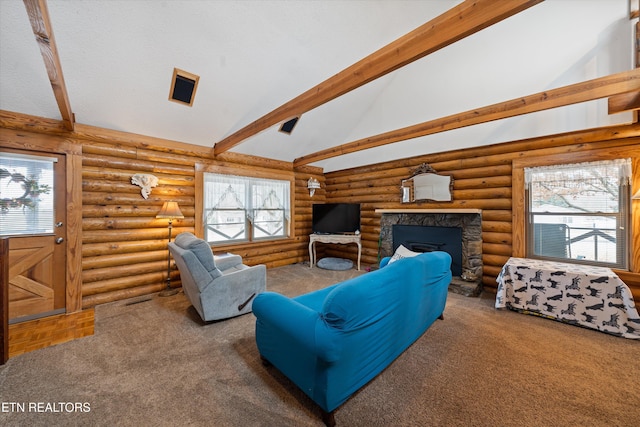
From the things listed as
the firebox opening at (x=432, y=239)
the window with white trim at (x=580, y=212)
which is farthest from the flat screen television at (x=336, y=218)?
the window with white trim at (x=580, y=212)

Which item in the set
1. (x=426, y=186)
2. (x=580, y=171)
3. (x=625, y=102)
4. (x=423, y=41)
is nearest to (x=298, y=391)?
(x=423, y=41)

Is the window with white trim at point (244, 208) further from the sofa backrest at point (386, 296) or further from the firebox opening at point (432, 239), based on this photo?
the sofa backrest at point (386, 296)

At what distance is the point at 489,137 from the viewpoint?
380 cm

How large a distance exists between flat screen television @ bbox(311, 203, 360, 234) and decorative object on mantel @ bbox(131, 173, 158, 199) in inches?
129

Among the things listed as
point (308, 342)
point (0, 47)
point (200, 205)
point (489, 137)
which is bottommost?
point (308, 342)

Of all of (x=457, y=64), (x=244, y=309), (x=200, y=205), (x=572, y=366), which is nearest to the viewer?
(x=572, y=366)

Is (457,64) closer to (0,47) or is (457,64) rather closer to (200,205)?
(200,205)

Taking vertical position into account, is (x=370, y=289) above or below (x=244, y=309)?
above

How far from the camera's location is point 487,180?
391 centimetres

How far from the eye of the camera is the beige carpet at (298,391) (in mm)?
1524

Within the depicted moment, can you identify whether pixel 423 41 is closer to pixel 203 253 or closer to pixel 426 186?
pixel 203 253

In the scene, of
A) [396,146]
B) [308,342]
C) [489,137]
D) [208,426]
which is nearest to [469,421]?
[308,342]

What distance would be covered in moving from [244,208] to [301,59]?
10.1ft

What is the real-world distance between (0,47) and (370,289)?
4.02 m
